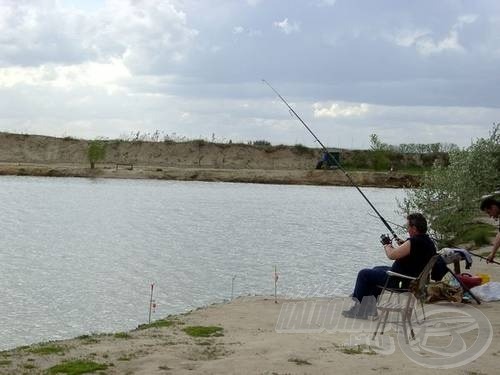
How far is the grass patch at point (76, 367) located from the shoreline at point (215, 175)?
63.0 m

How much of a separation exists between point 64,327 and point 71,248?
1164cm

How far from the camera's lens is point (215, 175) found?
7762 centimetres

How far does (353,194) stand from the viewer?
7044cm

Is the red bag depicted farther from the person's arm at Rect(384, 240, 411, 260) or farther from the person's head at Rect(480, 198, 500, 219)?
the person's arm at Rect(384, 240, 411, 260)

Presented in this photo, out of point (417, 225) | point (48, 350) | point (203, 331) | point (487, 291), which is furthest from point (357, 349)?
point (487, 291)

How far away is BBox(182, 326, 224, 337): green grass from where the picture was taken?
10.0 m

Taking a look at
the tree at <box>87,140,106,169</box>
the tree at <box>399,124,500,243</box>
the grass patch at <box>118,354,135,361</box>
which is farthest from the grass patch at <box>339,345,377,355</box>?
the tree at <box>87,140,106,169</box>

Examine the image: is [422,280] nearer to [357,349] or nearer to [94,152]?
[357,349]

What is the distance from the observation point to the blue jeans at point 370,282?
10.6 m

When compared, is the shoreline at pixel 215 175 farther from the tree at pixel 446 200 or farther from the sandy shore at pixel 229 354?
the sandy shore at pixel 229 354

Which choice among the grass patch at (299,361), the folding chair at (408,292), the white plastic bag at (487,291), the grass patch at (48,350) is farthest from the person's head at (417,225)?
the grass patch at (48,350)

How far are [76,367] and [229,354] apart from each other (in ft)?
5.62

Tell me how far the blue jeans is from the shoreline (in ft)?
195

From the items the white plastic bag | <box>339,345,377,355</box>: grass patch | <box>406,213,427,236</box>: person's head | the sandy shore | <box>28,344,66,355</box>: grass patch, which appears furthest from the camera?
the white plastic bag
